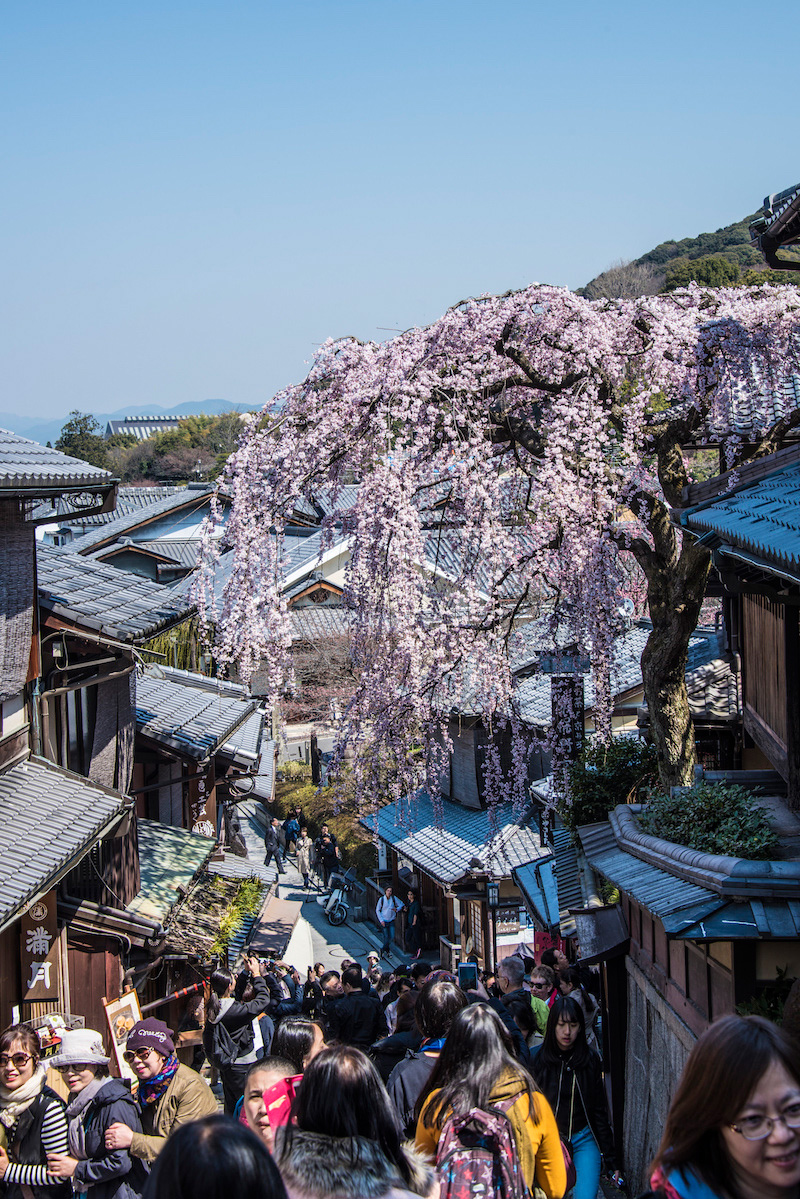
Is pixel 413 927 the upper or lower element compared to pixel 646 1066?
lower

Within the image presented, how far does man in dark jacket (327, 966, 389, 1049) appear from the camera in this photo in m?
6.43

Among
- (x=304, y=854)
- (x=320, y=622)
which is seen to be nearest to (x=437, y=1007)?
(x=304, y=854)

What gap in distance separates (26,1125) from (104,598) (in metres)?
5.80

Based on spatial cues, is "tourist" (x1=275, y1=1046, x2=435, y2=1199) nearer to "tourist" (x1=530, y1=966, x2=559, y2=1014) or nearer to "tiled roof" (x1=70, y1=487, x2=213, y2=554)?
"tourist" (x1=530, y1=966, x2=559, y2=1014)

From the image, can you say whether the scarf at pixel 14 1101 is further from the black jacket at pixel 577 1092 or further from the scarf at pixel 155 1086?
Result: the black jacket at pixel 577 1092

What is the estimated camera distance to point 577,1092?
5020 millimetres

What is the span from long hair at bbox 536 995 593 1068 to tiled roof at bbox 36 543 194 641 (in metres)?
5.20

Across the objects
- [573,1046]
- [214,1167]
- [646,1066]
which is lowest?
[646,1066]

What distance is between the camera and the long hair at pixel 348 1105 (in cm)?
301

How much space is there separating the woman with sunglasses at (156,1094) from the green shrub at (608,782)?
20.2 feet

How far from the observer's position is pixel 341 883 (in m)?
21.6

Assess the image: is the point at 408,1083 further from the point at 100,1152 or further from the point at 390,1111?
the point at 100,1152

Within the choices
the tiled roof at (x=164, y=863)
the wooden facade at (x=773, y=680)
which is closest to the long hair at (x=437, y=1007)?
the wooden facade at (x=773, y=680)

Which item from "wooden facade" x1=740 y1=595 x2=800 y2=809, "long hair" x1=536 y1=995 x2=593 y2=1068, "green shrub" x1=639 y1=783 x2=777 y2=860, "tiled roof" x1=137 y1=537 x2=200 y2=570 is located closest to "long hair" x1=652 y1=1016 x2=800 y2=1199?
"long hair" x1=536 y1=995 x2=593 y2=1068
